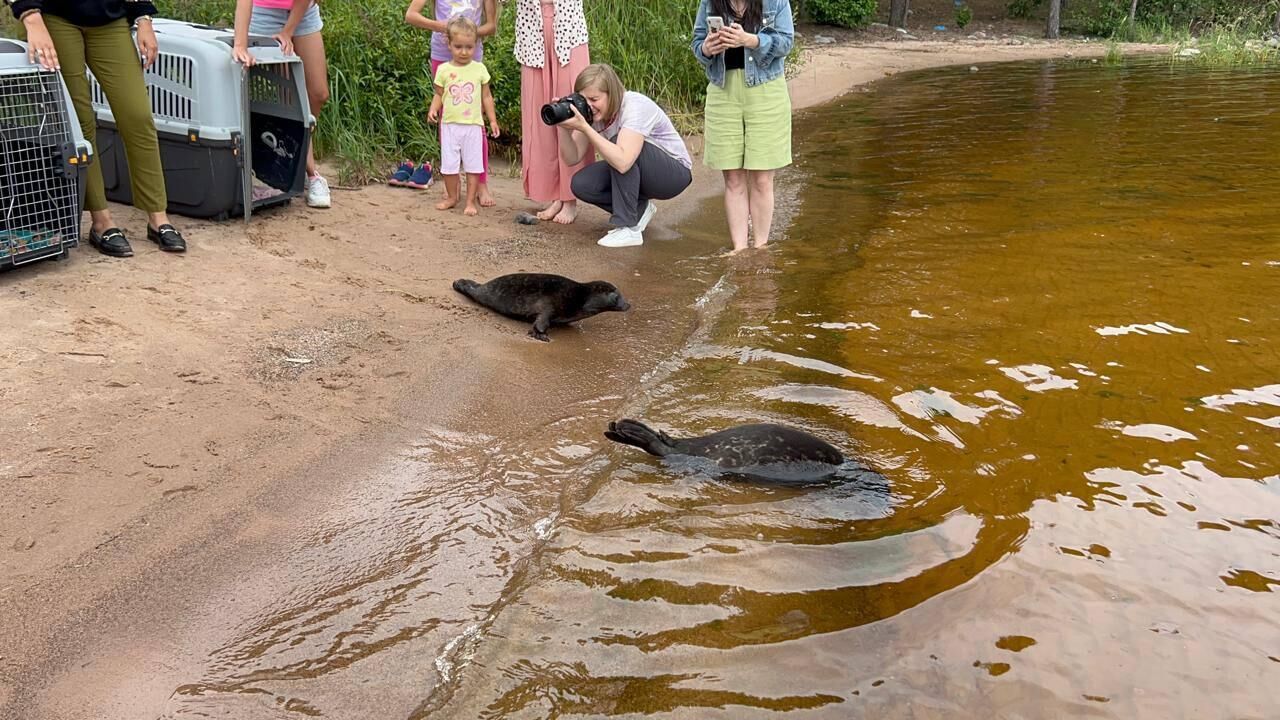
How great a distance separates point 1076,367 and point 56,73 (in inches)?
191

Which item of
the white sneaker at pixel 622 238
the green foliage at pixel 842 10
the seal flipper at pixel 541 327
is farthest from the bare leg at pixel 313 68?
the green foliage at pixel 842 10

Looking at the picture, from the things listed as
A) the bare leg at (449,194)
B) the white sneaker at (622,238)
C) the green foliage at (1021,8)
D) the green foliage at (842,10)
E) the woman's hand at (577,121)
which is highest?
the green foliage at (1021,8)

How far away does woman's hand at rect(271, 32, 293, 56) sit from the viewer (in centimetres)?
599

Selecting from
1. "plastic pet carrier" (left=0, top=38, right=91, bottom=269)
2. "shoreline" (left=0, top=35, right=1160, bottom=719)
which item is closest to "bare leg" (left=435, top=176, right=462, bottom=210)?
"shoreline" (left=0, top=35, right=1160, bottom=719)

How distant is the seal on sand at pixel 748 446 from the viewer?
12.3ft

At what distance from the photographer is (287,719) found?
8.14 feet

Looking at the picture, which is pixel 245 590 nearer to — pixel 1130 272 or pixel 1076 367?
pixel 1076 367

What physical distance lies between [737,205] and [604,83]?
113cm

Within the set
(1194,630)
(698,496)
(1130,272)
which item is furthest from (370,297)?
(1130,272)

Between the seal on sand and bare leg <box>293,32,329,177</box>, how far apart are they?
352 cm

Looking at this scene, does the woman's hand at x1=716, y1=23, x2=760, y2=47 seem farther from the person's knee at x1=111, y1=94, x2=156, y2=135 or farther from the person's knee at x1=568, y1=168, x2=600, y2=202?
the person's knee at x1=111, y1=94, x2=156, y2=135

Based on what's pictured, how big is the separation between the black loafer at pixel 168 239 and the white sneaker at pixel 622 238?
247cm

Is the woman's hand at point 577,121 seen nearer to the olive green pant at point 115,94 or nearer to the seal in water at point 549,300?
the seal in water at point 549,300

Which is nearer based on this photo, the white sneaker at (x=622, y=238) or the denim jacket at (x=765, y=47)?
the denim jacket at (x=765, y=47)
